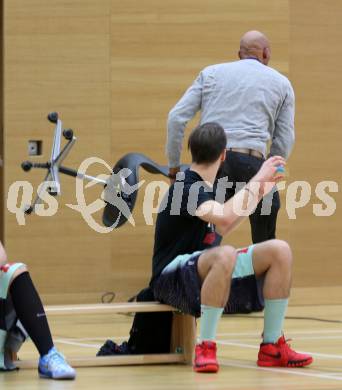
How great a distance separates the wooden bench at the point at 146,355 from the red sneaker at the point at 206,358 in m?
0.22

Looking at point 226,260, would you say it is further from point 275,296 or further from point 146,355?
point 146,355

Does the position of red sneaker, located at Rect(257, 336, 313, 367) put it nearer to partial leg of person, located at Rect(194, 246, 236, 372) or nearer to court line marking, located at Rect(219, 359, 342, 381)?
court line marking, located at Rect(219, 359, 342, 381)

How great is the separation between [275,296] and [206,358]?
1.13ft

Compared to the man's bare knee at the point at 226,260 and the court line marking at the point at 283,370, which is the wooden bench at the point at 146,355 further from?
the man's bare knee at the point at 226,260

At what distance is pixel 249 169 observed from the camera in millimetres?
4801

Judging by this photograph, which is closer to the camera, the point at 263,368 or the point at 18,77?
the point at 263,368

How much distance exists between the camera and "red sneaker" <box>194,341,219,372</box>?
3.80 m

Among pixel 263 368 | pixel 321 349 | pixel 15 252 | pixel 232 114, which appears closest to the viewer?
pixel 263 368

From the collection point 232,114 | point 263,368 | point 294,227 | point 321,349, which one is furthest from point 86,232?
point 263,368

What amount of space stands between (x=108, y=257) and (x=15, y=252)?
1.86 feet

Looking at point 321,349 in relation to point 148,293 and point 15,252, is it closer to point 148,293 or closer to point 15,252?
point 148,293

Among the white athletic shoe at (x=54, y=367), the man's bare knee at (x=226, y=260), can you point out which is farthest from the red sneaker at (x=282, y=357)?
the white athletic shoe at (x=54, y=367)

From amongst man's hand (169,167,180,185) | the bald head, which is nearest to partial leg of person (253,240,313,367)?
man's hand (169,167,180,185)

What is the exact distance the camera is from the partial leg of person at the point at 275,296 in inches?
152
